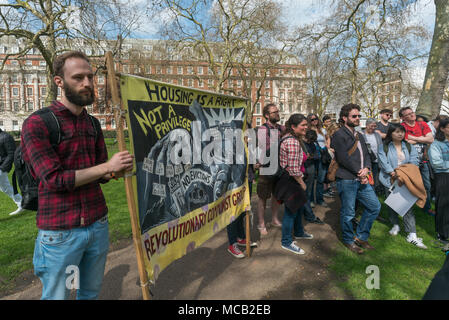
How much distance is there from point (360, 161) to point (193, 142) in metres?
2.70

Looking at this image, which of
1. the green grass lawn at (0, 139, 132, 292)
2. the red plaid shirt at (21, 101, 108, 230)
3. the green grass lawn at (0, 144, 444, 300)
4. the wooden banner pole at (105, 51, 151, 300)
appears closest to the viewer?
the red plaid shirt at (21, 101, 108, 230)

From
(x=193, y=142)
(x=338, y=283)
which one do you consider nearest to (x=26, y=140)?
(x=193, y=142)

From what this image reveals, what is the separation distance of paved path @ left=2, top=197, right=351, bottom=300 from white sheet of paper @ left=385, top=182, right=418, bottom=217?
112 centimetres

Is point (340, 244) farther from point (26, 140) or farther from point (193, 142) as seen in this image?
point (26, 140)

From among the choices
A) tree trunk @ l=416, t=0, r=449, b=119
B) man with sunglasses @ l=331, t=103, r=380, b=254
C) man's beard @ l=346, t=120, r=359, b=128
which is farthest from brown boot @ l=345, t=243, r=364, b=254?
tree trunk @ l=416, t=0, r=449, b=119

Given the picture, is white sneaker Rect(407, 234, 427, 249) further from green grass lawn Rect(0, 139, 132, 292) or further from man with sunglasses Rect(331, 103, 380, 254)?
green grass lawn Rect(0, 139, 132, 292)

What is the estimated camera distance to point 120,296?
2.87m

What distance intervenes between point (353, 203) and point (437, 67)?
593cm

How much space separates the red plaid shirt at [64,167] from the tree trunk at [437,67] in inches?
337

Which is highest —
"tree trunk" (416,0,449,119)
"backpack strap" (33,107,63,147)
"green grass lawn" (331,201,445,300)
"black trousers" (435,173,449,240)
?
"tree trunk" (416,0,449,119)

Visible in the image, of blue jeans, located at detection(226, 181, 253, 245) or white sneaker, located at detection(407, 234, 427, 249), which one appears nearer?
blue jeans, located at detection(226, 181, 253, 245)

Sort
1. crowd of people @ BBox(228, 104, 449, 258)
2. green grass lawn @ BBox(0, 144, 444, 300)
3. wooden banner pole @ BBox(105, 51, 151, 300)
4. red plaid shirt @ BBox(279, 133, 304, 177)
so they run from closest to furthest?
wooden banner pole @ BBox(105, 51, 151, 300)
green grass lawn @ BBox(0, 144, 444, 300)
red plaid shirt @ BBox(279, 133, 304, 177)
crowd of people @ BBox(228, 104, 449, 258)

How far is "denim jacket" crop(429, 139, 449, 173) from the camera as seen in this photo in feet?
13.4

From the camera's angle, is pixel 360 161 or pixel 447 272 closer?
pixel 447 272
